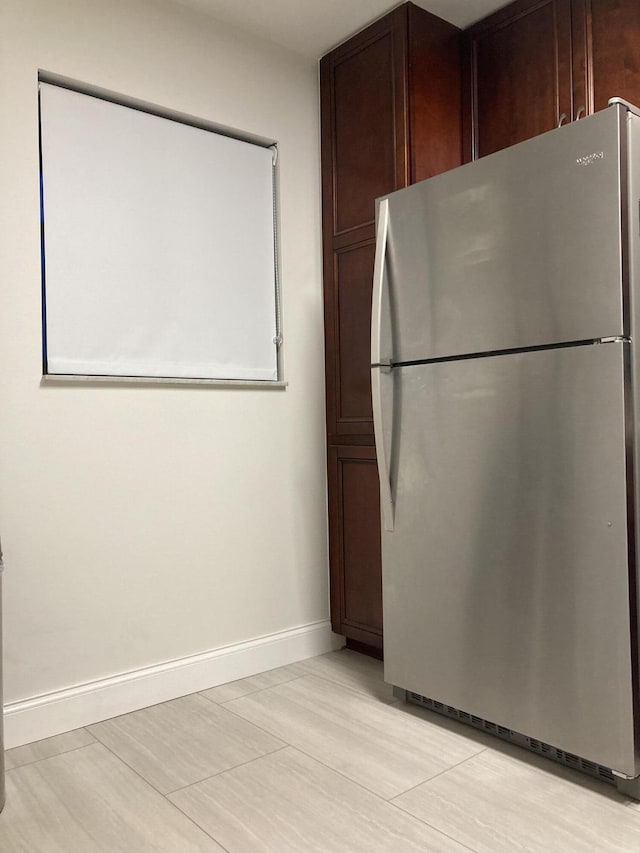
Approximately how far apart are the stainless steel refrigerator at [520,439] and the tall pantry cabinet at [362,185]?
1.43 ft

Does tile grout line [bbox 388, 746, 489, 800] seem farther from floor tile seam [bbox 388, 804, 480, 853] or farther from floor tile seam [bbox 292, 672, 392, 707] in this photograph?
floor tile seam [bbox 292, 672, 392, 707]

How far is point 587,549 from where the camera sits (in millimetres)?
1685

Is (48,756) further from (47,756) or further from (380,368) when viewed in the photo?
(380,368)

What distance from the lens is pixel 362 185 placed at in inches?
105

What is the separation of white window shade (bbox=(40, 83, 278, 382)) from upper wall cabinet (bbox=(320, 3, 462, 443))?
262mm

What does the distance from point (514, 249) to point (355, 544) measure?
4.39 feet

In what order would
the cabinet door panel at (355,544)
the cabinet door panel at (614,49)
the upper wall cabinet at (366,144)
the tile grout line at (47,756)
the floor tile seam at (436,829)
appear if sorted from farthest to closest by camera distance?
the cabinet door panel at (355,544) < the upper wall cabinet at (366,144) < the cabinet door panel at (614,49) < the tile grout line at (47,756) < the floor tile seam at (436,829)

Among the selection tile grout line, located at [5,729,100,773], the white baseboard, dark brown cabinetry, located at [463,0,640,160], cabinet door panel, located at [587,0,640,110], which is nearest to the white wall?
the white baseboard

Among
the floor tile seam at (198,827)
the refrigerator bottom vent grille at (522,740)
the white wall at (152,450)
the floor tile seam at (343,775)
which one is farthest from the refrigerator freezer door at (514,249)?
the floor tile seam at (198,827)

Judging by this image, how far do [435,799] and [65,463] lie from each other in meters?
1.44

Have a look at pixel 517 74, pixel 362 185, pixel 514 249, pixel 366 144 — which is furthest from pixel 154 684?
pixel 517 74

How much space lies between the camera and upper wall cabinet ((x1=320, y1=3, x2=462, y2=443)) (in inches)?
98.3

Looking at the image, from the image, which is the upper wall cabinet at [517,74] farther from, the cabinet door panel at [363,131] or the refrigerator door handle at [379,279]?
the refrigerator door handle at [379,279]

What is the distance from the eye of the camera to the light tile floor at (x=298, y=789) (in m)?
1.54
